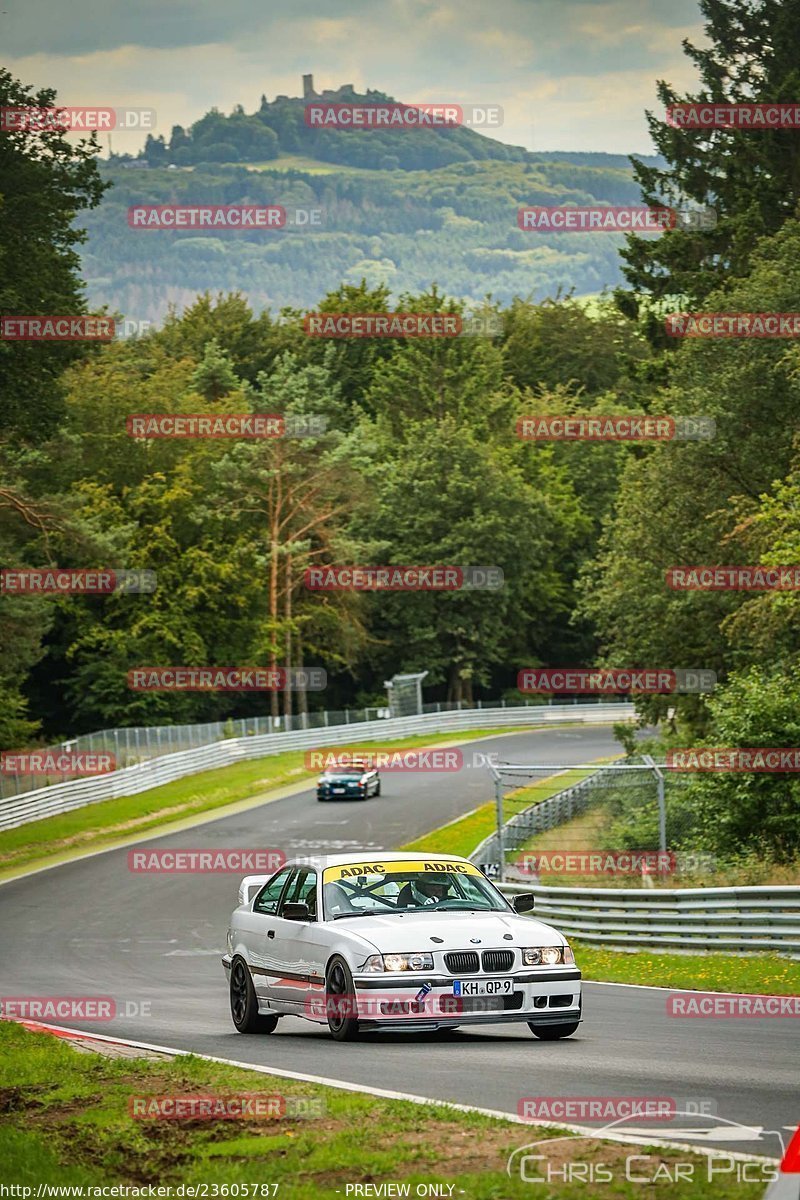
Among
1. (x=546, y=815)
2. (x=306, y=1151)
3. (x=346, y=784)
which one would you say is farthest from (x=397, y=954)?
(x=346, y=784)

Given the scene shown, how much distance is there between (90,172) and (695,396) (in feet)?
53.2

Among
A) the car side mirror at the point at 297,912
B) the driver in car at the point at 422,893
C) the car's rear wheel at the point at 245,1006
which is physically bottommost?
the car's rear wheel at the point at 245,1006

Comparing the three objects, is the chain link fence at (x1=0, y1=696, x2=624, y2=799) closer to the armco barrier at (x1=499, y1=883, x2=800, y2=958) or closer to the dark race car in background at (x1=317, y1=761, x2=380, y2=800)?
Answer: the dark race car in background at (x1=317, y1=761, x2=380, y2=800)

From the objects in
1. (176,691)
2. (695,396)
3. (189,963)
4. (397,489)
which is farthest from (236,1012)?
(397,489)

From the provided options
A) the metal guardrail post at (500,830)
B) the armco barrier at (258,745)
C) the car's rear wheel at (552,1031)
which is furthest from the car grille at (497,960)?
the armco barrier at (258,745)

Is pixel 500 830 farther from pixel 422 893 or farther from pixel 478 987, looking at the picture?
pixel 478 987

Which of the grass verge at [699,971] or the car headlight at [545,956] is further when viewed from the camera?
the grass verge at [699,971]

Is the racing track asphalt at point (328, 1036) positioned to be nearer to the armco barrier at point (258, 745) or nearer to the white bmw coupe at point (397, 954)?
the white bmw coupe at point (397, 954)

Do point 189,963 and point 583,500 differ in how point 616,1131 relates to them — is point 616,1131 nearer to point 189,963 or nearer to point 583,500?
point 189,963

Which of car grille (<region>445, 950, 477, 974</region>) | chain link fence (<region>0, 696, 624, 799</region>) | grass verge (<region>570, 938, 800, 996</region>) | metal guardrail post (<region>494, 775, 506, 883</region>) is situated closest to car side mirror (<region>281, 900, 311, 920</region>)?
car grille (<region>445, 950, 477, 974</region>)

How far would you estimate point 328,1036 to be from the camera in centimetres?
1345

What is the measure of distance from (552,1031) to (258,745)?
54.6 metres

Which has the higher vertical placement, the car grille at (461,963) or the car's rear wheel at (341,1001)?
the car grille at (461,963)

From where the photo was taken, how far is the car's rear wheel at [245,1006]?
45.6 feet
